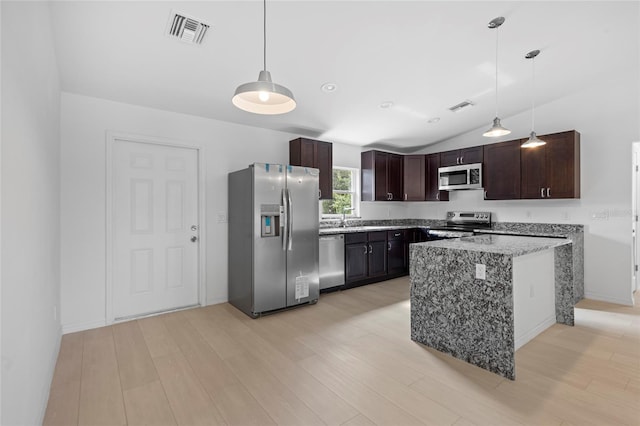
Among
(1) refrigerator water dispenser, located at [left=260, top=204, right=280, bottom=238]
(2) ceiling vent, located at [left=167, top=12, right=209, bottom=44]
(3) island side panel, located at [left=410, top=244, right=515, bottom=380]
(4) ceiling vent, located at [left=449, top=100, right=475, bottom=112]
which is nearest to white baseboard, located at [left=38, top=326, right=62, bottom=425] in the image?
(1) refrigerator water dispenser, located at [left=260, top=204, right=280, bottom=238]

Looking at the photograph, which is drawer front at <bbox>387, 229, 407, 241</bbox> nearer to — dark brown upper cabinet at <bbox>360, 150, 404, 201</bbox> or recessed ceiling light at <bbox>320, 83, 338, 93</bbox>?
dark brown upper cabinet at <bbox>360, 150, 404, 201</bbox>

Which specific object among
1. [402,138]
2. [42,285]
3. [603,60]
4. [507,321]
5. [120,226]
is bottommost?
[507,321]

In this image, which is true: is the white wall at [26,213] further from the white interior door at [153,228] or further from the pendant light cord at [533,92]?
the pendant light cord at [533,92]

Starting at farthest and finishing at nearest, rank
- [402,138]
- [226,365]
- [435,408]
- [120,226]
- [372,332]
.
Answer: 1. [402,138]
2. [120,226]
3. [372,332]
4. [226,365]
5. [435,408]

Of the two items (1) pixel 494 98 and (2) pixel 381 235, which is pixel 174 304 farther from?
(1) pixel 494 98

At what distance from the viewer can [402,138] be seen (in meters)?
5.60

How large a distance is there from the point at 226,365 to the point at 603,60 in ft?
17.0

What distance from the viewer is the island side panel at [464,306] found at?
2.29 metres

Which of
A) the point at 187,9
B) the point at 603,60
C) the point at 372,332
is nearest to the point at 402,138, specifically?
the point at 603,60

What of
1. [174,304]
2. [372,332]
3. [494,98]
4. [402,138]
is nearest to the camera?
[372,332]

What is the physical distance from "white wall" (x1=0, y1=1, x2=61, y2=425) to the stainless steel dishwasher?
117 inches

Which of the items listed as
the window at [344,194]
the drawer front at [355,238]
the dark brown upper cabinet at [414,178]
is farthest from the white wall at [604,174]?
the window at [344,194]

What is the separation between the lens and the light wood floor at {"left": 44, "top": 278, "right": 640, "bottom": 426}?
1.90m

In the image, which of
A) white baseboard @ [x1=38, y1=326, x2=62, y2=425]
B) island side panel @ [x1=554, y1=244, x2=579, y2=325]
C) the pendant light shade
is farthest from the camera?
island side panel @ [x1=554, y1=244, x2=579, y2=325]
